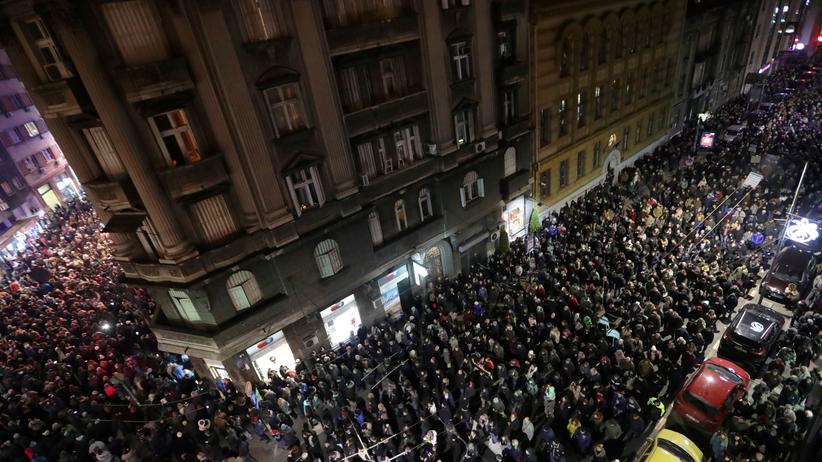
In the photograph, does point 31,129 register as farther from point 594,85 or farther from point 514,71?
point 594,85

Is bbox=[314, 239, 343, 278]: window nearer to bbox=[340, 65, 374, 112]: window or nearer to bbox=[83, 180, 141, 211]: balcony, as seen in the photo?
bbox=[340, 65, 374, 112]: window

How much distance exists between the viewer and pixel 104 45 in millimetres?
11609

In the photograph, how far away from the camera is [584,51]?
81.8 ft

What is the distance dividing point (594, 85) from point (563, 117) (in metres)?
3.45

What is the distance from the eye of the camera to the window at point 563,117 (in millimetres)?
25156

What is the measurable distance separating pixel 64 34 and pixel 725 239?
1109 inches

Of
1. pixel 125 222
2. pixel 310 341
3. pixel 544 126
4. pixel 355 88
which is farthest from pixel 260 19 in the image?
pixel 544 126

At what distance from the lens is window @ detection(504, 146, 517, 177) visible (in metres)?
22.8

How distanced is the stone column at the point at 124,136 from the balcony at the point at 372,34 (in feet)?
23.5

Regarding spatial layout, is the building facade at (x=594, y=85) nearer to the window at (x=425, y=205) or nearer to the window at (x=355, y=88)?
the window at (x=425, y=205)

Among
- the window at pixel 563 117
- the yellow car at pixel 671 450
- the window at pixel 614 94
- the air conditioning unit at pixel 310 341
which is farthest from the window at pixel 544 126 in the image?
the yellow car at pixel 671 450

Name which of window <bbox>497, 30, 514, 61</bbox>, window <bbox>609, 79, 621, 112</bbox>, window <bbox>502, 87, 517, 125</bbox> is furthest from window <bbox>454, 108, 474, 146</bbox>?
window <bbox>609, 79, 621, 112</bbox>

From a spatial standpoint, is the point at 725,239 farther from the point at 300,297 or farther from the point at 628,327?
the point at 300,297

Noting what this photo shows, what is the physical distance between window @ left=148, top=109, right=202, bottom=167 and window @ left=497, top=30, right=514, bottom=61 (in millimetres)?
14979
